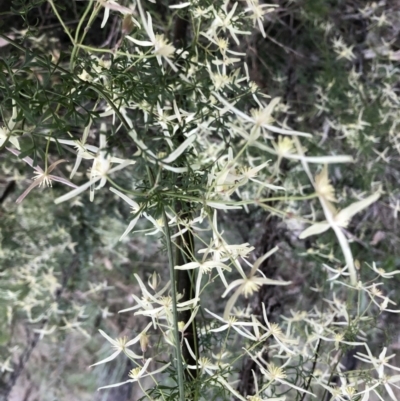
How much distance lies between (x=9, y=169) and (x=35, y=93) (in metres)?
0.48

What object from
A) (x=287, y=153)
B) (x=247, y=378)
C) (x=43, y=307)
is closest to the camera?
(x=287, y=153)

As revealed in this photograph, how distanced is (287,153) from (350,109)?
582 millimetres

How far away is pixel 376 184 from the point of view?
0.67 meters

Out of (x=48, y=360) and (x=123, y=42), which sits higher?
(x=123, y=42)

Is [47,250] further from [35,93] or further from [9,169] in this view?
[35,93]

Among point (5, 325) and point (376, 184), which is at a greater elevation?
point (376, 184)

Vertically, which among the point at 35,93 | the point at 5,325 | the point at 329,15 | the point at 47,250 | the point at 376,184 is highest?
the point at 35,93

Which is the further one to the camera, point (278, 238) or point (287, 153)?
point (278, 238)

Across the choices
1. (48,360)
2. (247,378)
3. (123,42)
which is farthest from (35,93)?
(48,360)

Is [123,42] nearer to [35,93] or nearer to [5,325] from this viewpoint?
[35,93]

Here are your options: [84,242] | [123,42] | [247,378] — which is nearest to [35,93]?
[123,42]

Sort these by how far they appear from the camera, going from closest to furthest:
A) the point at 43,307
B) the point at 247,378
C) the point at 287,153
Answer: the point at 287,153 < the point at 247,378 < the point at 43,307

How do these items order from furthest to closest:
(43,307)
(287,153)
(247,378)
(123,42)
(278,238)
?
1. (43,307)
2. (278,238)
3. (247,378)
4. (123,42)
5. (287,153)

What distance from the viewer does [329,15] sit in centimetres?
71
